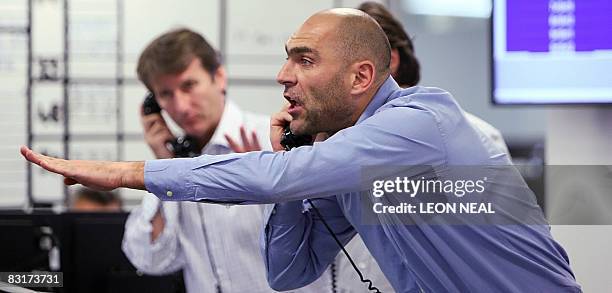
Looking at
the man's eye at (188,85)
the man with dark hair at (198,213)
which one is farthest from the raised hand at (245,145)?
the man's eye at (188,85)

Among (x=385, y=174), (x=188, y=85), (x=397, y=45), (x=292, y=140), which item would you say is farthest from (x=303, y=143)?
(x=188, y=85)

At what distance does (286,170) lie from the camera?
4.80 ft

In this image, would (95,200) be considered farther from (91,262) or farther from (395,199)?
(395,199)

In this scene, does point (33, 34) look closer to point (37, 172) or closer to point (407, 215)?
point (37, 172)

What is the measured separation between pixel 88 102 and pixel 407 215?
3120 millimetres

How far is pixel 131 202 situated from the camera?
4.43m

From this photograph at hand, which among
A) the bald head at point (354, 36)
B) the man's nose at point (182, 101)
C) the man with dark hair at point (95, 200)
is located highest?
the bald head at point (354, 36)

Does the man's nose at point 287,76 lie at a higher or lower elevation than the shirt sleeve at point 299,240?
higher

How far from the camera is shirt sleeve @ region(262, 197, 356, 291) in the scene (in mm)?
1779

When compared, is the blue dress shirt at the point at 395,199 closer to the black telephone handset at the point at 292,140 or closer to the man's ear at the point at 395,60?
the black telephone handset at the point at 292,140

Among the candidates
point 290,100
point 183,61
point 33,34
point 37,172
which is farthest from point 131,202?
point 290,100

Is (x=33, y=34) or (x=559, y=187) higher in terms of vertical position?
(x=33, y=34)

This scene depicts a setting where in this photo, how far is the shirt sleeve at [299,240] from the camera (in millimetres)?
1779

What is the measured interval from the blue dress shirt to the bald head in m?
0.07
